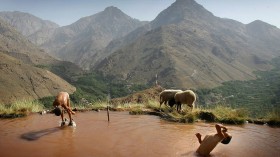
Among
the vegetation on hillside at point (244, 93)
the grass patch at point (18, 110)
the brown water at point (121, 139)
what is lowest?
the brown water at point (121, 139)

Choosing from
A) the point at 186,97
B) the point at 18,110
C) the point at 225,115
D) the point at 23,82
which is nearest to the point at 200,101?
the point at 23,82

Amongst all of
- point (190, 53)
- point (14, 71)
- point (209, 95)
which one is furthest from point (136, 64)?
point (14, 71)

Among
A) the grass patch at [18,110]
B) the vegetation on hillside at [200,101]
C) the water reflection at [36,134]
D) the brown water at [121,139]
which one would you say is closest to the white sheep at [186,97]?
the vegetation on hillside at [200,101]

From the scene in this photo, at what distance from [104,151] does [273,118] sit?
26.8ft

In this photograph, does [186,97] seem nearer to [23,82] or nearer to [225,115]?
[225,115]

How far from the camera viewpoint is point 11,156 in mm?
8656

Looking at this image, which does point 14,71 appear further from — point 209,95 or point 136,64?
point 136,64

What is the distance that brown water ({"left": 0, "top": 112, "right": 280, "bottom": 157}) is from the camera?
30.0ft

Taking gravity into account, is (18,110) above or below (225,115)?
above

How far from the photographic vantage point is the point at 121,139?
417 inches

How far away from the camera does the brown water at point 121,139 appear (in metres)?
9.13

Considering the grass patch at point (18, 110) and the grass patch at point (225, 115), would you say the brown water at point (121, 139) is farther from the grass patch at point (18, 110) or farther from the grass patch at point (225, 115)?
the grass patch at point (18, 110)

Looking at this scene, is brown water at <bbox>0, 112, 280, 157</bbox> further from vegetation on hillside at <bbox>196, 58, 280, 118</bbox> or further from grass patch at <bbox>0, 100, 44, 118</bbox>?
vegetation on hillside at <bbox>196, 58, 280, 118</bbox>

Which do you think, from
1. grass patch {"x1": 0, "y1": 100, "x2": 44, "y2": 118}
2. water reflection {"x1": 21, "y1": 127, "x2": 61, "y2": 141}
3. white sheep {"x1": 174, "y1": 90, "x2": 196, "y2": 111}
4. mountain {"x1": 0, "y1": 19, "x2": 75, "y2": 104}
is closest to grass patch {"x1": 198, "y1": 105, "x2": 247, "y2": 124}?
white sheep {"x1": 174, "y1": 90, "x2": 196, "y2": 111}
